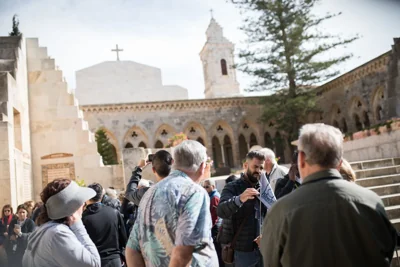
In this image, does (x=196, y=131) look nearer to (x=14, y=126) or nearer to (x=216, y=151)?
(x=216, y=151)

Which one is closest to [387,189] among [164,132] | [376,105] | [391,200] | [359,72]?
[391,200]

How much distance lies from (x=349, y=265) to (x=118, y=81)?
117 feet

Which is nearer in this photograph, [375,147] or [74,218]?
[74,218]

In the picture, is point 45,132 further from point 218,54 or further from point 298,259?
point 218,54

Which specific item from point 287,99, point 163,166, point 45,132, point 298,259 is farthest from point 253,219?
point 287,99

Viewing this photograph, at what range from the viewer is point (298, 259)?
1714 millimetres

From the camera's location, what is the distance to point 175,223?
216 cm

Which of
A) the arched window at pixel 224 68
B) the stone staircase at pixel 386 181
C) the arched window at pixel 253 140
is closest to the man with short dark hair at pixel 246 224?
the stone staircase at pixel 386 181

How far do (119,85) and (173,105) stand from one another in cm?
1155

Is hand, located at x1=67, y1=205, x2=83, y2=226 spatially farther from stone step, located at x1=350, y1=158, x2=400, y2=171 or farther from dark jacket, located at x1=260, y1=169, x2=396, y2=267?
stone step, located at x1=350, y1=158, x2=400, y2=171

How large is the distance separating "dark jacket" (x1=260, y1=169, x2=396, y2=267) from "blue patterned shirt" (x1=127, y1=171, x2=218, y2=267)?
0.51 meters

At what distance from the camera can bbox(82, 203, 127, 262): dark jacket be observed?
3.59 m

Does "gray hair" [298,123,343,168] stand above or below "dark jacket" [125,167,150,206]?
above

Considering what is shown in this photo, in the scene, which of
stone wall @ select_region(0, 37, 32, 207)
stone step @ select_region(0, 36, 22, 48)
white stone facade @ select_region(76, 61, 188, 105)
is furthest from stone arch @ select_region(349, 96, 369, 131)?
stone step @ select_region(0, 36, 22, 48)
